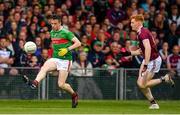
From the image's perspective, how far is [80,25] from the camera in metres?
24.2

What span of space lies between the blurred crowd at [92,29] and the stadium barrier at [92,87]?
44 cm

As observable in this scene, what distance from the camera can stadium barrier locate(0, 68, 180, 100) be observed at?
2134 centimetres

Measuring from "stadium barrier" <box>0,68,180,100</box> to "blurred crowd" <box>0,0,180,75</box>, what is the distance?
1.46ft

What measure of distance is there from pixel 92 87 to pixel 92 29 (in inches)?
128

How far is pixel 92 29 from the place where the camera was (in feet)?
80.0

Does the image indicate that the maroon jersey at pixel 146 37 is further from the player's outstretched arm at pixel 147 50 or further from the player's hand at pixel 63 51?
the player's hand at pixel 63 51

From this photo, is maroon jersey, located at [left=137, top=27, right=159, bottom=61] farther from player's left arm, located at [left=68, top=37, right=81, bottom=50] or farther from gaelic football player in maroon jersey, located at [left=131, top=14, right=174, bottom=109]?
player's left arm, located at [left=68, top=37, right=81, bottom=50]

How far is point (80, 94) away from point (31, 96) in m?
1.46

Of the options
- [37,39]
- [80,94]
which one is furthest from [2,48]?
[80,94]

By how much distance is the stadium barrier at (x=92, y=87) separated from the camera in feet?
70.0

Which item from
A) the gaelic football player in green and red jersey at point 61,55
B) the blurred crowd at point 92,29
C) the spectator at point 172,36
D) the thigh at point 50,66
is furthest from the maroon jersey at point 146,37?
the spectator at point 172,36

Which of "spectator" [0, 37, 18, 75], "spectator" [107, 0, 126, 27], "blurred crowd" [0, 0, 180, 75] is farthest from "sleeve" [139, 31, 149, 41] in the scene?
"spectator" [107, 0, 126, 27]

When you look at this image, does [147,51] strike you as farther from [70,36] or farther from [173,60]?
[173,60]

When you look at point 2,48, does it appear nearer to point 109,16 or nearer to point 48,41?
point 48,41
